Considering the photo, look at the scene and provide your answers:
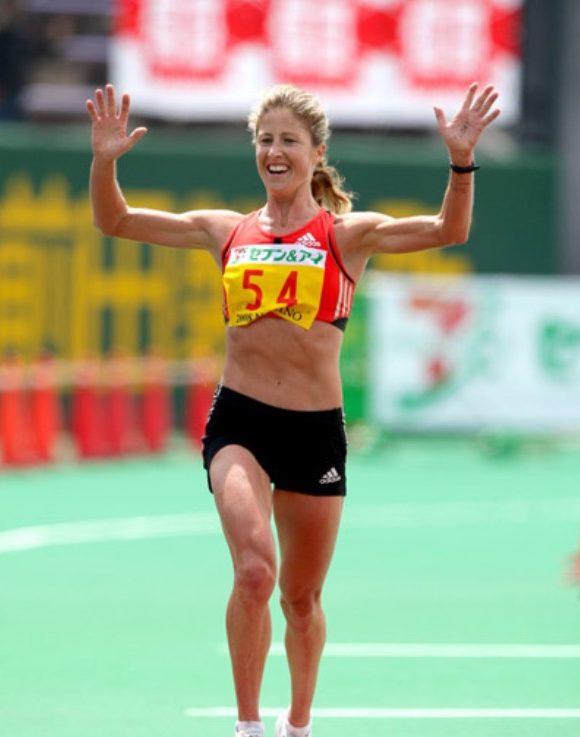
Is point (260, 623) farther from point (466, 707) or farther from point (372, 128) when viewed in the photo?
point (372, 128)

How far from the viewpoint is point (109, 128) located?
24.7 ft

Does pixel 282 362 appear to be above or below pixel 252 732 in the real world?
above

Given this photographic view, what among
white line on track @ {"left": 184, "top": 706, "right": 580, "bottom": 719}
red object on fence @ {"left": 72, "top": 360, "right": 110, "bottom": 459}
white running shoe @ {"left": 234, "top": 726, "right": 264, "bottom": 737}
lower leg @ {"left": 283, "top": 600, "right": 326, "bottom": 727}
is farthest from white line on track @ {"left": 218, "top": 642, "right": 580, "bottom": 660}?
red object on fence @ {"left": 72, "top": 360, "right": 110, "bottom": 459}

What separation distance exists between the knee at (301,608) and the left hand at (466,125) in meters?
1.71

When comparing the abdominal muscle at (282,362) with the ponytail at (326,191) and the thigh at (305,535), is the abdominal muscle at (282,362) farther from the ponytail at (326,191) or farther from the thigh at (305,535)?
the ponytail at (326,191)

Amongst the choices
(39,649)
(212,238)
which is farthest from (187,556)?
(212,238)

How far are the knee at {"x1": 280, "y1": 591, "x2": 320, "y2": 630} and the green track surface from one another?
775mm

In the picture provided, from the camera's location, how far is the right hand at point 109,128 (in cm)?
748

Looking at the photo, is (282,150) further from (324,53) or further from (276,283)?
(324,53)

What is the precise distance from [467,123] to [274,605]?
187 inches

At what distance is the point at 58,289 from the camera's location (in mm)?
24578

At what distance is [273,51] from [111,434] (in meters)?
5.74

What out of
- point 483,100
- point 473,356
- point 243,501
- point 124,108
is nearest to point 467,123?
point 483,100

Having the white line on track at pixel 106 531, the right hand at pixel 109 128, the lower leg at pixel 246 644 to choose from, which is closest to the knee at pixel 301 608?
the lower leg at pixel 246 644
